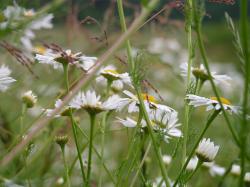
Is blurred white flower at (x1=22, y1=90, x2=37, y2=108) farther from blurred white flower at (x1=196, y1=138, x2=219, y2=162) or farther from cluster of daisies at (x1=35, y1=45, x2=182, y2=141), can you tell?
blurred white flower at (x1=196, y1=138, x2=219, y2=162)

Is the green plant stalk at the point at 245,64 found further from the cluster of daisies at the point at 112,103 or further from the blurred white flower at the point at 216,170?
the blurred white flower at the point at 216,170

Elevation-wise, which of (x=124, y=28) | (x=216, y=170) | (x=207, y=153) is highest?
(x=124, y=28)

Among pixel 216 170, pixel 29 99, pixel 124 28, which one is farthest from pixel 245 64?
pixel 216 170

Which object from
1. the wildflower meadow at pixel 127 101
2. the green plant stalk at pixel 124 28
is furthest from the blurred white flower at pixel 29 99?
the green plant stalk at pixel 124 28

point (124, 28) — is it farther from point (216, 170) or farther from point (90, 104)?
point (216, 170)

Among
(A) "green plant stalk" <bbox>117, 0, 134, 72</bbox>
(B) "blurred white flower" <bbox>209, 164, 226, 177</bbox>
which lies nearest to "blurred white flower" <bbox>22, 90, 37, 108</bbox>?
(A) "green plant stalk" <bbox>117, 0, 134, 72</bbox>

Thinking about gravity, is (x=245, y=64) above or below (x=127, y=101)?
above

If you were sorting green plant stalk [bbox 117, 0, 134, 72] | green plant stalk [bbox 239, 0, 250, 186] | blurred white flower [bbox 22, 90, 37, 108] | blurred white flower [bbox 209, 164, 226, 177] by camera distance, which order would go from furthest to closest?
blurred white flower [bbox 209, 164, 226, 177], blurred white flower [bbox 22, 90, 37, 108], green plant stalk [bbox 117, 0, 134, 72], green plant stalk [bbox 239, 0, 250, 186]

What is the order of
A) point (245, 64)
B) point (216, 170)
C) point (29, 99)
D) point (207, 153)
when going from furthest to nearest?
point (216, 170) < point (29, 99) < point (207, 153) < point (245, 64)

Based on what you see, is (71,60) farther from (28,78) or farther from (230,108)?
(28,78)

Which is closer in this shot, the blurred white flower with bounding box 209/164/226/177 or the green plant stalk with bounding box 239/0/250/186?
the green plant stalk with bounding box 239/0/250/186

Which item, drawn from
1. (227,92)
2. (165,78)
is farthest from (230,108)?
(165,78)
